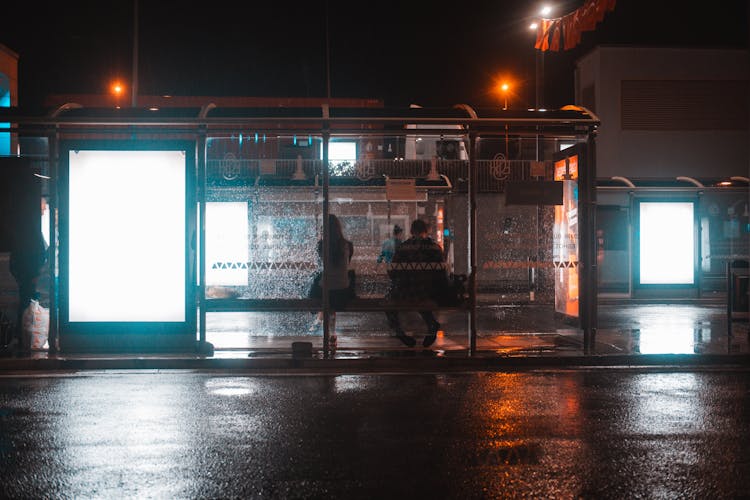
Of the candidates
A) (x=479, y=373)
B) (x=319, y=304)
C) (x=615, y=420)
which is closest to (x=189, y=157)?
(x=319, y=304)

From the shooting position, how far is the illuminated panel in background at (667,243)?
20.5m

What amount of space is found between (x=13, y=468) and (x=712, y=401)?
19.8ft

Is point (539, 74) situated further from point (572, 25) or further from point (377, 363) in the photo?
point (377, 363)

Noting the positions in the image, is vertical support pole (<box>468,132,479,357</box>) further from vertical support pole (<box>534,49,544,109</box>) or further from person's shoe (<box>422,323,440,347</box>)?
vertical support pole (<box>534,49,544,109</box>)

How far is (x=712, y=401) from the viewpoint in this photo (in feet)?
26.2

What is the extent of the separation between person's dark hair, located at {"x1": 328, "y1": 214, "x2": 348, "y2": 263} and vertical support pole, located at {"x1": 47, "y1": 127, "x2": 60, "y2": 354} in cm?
359

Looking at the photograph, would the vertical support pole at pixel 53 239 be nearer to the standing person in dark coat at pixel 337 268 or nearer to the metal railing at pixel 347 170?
the metal railing at pixel 347 170

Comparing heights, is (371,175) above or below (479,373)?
above

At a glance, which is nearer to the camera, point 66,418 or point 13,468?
point 13,468

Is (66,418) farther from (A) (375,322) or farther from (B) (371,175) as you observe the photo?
(A) (375,322)

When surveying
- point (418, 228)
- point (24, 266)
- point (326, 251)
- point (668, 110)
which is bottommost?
point (24, 266)

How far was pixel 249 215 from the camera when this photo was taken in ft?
38.7

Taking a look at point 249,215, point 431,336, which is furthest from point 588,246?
point 249,215

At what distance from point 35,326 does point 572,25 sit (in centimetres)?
1183
